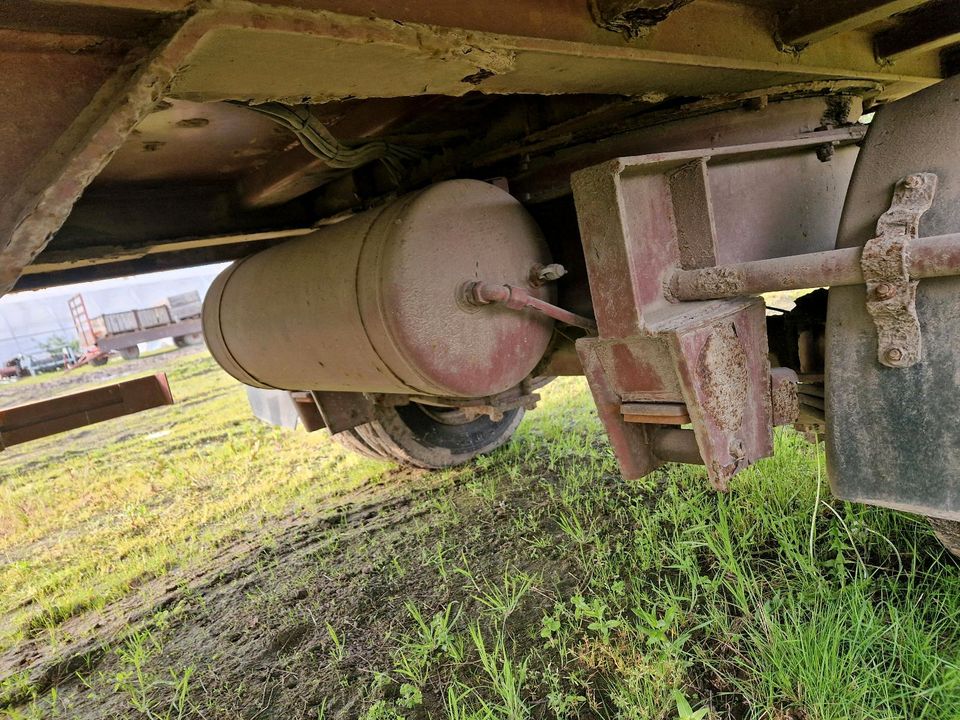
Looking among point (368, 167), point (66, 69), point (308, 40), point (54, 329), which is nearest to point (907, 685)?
point (308, 40)

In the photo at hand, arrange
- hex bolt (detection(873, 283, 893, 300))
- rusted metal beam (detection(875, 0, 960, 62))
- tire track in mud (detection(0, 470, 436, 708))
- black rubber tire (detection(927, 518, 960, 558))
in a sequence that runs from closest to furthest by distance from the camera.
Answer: hex bolt (detection(873, 283, 893, 300)) → black rubber tire (detection(927, 518, 960, 558)) → rusted metal beam (detection(875, 0, 960, 62)) → tire track in mud (detection(0, 470, 436, 708))

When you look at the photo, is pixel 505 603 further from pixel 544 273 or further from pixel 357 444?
pixel 357 444

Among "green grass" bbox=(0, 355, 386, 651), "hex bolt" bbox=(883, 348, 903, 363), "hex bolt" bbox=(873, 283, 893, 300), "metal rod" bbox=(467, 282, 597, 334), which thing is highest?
"metal rod" bbox=(467, 282, 597, 334)

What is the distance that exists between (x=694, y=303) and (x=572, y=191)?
15.4 inches

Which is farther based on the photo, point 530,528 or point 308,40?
point 530,528

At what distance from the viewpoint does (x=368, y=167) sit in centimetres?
207

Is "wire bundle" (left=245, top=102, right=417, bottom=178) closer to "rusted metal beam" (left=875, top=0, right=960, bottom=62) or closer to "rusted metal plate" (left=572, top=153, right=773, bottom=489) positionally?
"rusted metal plate" (left=572, top=153, right=773, bottom=489)

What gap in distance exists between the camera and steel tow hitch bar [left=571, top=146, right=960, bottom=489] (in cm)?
120

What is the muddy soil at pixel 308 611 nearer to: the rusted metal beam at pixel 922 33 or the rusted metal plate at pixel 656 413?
the rusted metal plate at pixel 656 413

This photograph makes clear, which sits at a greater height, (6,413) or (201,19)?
(201,19)

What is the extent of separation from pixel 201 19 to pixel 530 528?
6.54 feet

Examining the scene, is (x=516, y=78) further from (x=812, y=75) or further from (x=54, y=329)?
(x=54, y=329)

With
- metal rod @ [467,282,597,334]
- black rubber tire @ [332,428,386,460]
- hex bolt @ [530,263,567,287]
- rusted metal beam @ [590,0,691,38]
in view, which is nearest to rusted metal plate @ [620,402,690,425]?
metal rod @ [467,282,597,334]

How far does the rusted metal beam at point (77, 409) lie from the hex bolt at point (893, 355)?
194 cm
